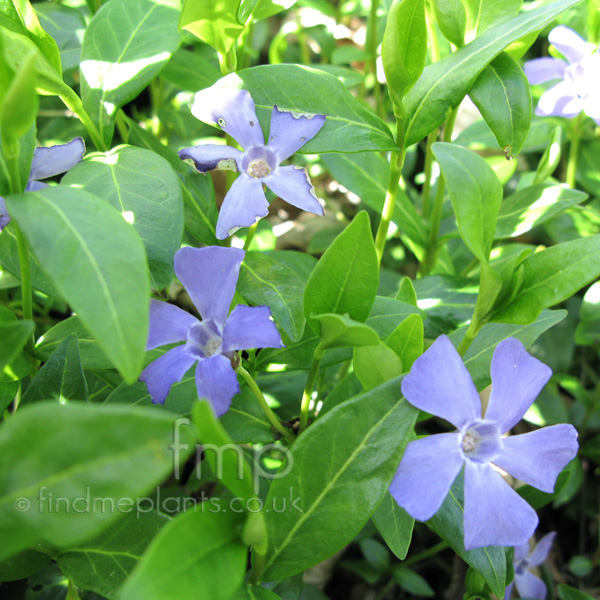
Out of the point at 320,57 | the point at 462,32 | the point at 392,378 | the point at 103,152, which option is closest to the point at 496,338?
the point at 392,378

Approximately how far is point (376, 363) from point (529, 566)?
853mm

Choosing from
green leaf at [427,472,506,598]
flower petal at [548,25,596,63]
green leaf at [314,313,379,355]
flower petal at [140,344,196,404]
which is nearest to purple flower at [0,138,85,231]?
flower petal at [140,344,196,404]

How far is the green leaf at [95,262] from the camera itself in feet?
2.10

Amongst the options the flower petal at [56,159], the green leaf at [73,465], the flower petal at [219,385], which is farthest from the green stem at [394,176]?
the green leaf at [73,465]

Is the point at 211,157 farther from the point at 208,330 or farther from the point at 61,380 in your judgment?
the point at 61,380

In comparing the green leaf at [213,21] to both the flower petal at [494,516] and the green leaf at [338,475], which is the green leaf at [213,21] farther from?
the flower petal at [494,516]

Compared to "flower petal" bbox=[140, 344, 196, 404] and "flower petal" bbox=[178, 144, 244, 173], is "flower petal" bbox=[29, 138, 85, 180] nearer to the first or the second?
"flower petal" bbox=[178, 144, 244, 173]

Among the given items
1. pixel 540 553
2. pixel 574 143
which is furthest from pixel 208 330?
pixel 574 143

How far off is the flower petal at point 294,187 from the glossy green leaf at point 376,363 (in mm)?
244

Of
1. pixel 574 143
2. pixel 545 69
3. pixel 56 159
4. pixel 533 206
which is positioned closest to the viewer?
pixel 56 159

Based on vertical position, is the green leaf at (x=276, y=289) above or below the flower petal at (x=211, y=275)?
below

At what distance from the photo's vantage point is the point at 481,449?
92 cm

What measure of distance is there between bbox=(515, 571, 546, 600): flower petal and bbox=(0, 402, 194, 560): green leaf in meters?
1.11

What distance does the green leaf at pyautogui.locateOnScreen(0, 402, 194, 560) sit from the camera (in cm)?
54
